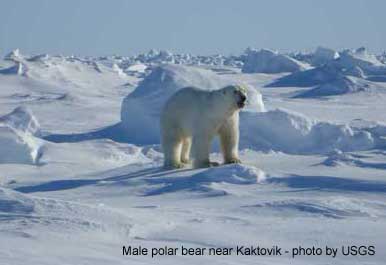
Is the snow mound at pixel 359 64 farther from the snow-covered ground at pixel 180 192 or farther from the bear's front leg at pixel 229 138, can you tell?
the bear's front leg at pixel 229 138

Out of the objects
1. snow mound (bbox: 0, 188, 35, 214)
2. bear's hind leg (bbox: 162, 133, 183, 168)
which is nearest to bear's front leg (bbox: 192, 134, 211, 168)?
bear's hind leg (bbox: 162, 133, 183, 168)

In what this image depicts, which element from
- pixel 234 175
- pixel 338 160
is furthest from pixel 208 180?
pixel 338 160

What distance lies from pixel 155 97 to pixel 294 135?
3.80 meters

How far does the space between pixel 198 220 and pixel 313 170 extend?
2603 millimetres

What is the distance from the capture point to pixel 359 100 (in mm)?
25875

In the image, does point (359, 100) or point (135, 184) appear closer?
point (135, 184)

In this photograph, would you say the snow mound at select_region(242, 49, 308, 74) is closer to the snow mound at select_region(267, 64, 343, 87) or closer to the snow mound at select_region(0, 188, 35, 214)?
the snow mound at select_region(267, 64, 343, 87)

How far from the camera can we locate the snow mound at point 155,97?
552 inches

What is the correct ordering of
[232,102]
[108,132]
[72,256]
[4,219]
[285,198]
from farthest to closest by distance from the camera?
[108,132]
[232,102]
[285,198]
[4,219]
[72,256]

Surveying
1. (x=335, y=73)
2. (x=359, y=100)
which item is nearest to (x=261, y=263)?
(x=359, y=100)

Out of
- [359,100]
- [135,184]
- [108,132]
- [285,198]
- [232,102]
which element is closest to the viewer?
[285,198]

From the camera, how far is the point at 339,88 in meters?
28.4

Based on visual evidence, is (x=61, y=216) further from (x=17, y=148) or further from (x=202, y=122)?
(x=17, y=148)

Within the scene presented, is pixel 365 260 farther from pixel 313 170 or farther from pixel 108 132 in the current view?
pixel 108 132
